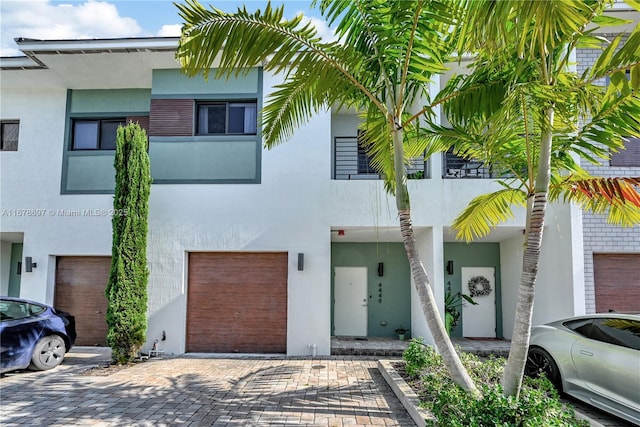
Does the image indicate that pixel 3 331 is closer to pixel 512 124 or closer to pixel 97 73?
pixel 97 73

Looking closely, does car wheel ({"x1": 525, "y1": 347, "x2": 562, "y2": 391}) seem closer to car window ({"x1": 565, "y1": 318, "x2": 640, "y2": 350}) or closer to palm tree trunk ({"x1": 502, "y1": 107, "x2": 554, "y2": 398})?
car window ({"x1": 565, "y1": 318, "x2": 640, "y2": 350})

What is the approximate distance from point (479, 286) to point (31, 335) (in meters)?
10.6

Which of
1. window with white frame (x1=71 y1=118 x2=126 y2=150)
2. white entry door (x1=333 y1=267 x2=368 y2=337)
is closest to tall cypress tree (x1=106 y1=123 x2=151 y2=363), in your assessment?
window with white frame (x1=71 y1=118 x2=126 y2=150)

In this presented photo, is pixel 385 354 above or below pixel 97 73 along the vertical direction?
below

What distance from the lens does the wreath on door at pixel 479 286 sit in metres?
11.6

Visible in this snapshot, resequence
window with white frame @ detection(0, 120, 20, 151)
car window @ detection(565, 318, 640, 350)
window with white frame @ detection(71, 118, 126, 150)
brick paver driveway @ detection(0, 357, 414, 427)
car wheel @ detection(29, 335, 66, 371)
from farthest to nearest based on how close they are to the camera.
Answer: window with white frame @ detection(0, 120, 20, 151), window with white frame @ detection(71, 118, 126, 150), car wheel @ detection(29, 335, 66, 371), brick paver driveway @ detection(0, 357, 414, 427), car window @ detection(565, 318, 640, 350)

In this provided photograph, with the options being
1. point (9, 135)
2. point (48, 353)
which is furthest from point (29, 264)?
point (9, 135)

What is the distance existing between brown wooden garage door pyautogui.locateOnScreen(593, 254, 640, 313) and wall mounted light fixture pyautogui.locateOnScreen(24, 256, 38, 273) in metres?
13.0

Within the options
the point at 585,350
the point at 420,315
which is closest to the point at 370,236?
the point at 420,315

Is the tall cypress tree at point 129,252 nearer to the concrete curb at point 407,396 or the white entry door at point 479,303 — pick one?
the concrete curb at point 407,396

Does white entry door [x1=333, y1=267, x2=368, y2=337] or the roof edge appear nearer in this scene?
the roof edge

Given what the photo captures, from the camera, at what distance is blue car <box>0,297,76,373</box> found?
24.0 ft

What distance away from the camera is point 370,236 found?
10.9 meters

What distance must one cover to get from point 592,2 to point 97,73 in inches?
403
